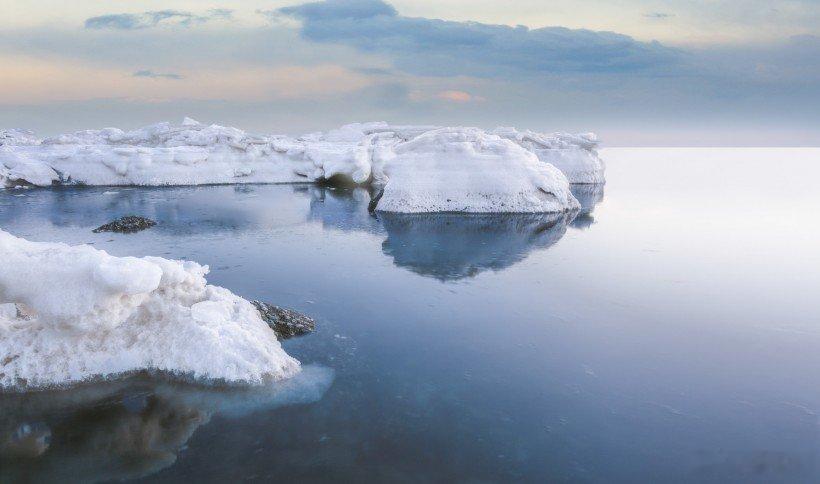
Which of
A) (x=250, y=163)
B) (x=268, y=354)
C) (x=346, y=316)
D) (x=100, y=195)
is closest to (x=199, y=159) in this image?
(x=250, y=163)

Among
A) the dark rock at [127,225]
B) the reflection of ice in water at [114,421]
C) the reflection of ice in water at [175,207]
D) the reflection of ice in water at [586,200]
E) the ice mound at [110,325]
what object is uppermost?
the ice mound at [110,325]

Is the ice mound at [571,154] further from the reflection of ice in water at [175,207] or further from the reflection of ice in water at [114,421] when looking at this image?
the reflection of ice in water at [114,421]

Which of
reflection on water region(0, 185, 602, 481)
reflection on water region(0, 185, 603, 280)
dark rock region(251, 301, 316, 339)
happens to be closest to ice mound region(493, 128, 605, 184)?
reflection on water region(0, 185, 602, 481)

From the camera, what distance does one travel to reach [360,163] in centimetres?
3909

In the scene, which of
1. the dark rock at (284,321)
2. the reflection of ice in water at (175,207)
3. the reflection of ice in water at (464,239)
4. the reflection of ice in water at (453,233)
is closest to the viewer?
the dark rock at (284,321)

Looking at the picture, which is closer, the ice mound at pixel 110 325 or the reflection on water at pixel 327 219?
the ice mound at pixel 110 325

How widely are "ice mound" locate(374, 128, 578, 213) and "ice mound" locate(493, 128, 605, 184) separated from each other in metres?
22.0

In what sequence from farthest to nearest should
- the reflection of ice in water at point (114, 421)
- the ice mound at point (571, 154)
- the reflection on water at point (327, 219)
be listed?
1. the ice mound at point (571, 154)
2. the reflection on water at point (327, 219)
3. the reflection of ice in water at point (114, 421)

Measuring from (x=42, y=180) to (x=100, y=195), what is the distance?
7880 millimetres

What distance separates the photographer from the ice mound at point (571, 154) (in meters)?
48.2

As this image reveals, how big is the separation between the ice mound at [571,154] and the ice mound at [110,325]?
42.9 metres

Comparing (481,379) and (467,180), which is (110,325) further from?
(467,180)

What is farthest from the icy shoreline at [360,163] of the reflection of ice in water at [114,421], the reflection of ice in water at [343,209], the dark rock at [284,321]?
the reflection of ice in water at [114,421]

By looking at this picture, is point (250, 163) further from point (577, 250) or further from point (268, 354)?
point (268, 354)
